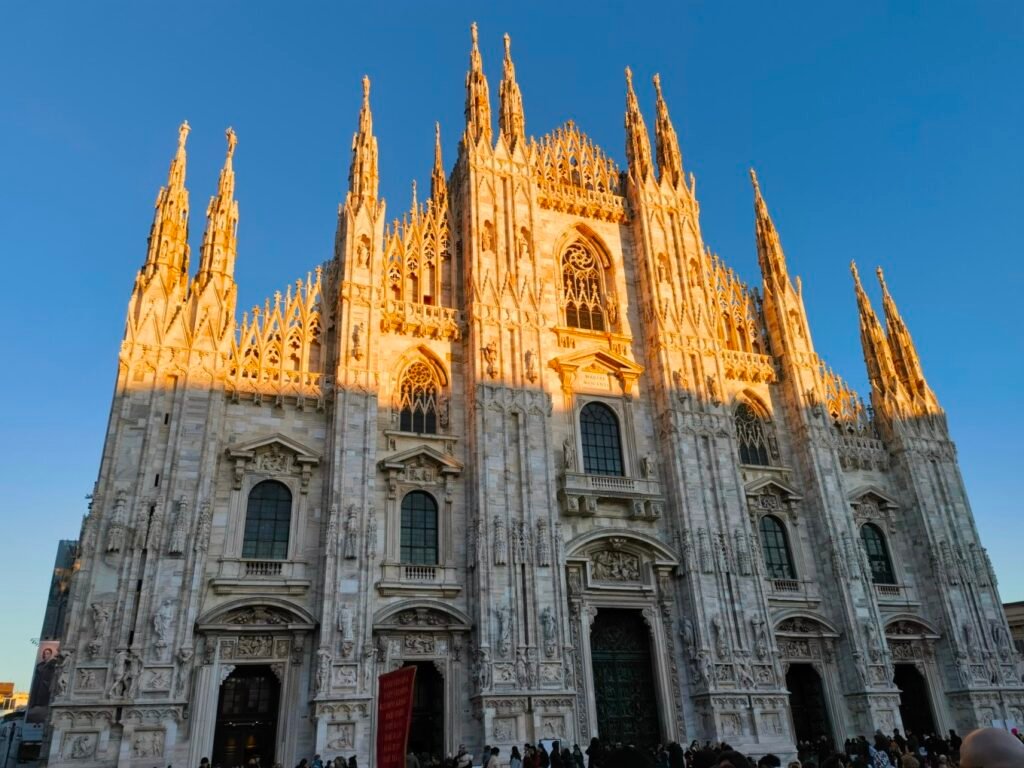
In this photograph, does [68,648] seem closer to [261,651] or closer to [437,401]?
[261,651]

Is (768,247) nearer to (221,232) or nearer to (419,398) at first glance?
(419,398)

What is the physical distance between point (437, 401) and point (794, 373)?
14.6 meters

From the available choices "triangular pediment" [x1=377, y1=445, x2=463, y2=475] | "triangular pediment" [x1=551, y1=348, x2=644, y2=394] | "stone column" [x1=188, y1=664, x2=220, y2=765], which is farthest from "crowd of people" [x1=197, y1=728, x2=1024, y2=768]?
"triangular pediment" [x1=551, y1=348, x2=644, y2=394]

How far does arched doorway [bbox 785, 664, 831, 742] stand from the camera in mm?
25984

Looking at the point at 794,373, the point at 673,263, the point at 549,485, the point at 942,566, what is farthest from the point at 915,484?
the point at 549,485

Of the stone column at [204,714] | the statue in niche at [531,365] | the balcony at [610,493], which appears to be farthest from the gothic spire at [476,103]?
the stone column at [204,714]

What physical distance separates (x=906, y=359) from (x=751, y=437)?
867 centimetres

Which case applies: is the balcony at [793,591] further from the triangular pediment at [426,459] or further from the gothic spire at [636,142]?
the gothic spire at [636,142]

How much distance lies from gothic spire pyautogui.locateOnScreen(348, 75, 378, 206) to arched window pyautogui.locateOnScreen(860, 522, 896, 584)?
892 inches

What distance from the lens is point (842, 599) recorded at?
26.8 m

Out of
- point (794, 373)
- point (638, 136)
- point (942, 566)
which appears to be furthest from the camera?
point (638, 136)

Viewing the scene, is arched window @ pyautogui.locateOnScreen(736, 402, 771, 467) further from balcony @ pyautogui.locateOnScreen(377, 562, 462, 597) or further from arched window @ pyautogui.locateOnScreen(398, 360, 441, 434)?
balcony @ pyautogui.locateOnScreen(377, 562, 462, 597)

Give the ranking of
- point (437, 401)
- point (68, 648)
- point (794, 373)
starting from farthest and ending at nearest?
point (794, 373)
point (437, 401)
point (68, 648)

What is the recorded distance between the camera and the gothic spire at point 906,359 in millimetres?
32691
